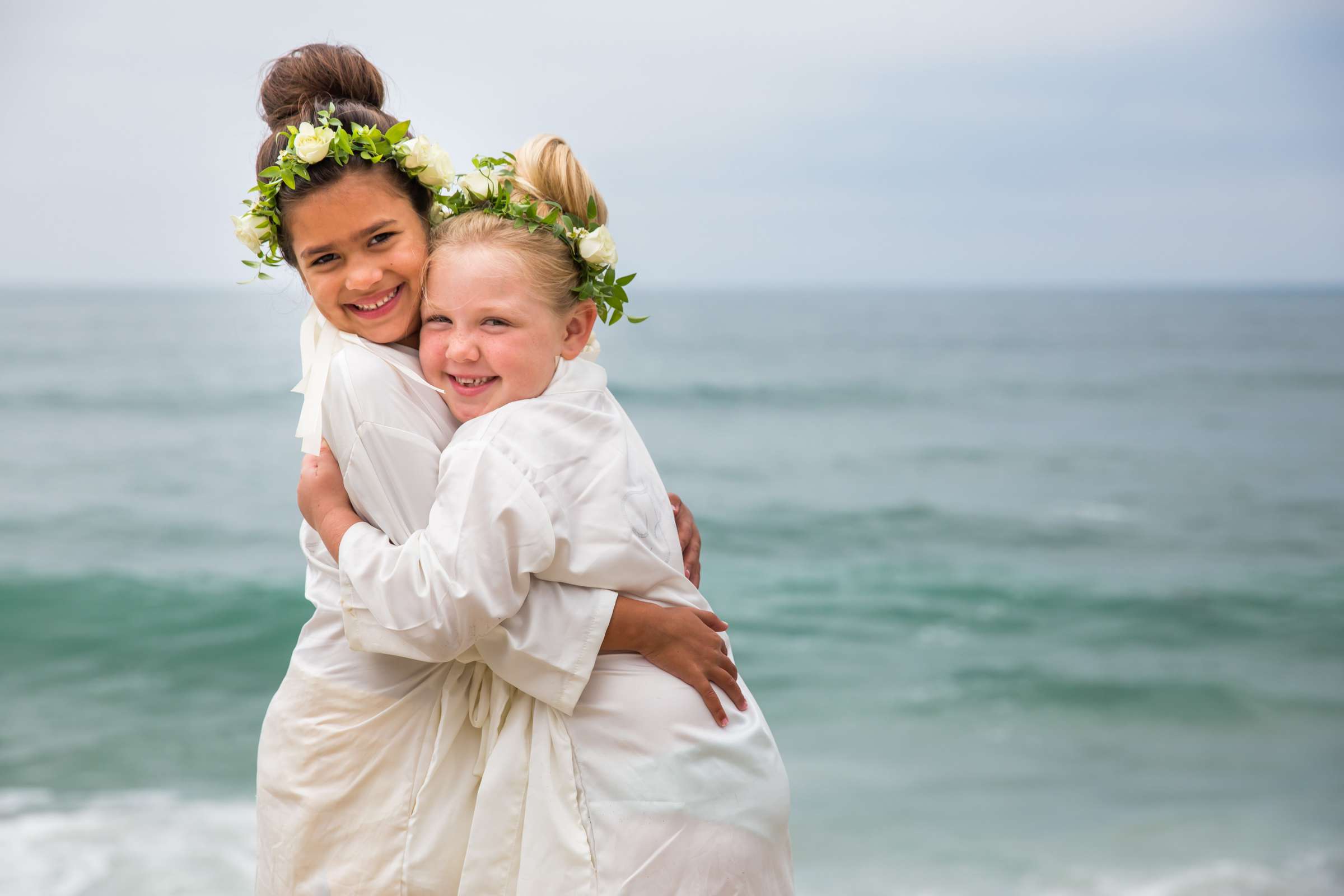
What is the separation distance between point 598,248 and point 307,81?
2.37 ft

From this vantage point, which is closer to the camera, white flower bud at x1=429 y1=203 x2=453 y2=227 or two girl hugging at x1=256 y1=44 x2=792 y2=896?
two girl hugging at x1=256 y1=44 x2=792 y2=896

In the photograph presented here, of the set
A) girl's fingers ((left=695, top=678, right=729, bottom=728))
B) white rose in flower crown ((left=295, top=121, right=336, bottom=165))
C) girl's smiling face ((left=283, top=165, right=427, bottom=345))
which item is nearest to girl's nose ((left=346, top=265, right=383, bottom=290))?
girl's smiling face ((left=283, top=165, right=427, bottom=345))

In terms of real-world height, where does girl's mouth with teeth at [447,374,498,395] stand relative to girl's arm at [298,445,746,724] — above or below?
above

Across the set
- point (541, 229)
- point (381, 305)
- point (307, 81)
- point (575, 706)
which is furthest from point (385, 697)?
point (307, 81)

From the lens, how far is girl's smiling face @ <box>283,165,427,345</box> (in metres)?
2.19

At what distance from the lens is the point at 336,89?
2377 mm

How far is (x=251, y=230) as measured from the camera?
7.50 ft

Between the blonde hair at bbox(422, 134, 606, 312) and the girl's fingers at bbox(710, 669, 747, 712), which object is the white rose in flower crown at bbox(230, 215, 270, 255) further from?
the girl's fingers at bbox(710, 669, 747, 712)

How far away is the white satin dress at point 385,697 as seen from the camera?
200 centimetres

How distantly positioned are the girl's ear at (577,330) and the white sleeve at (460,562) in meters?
0.36

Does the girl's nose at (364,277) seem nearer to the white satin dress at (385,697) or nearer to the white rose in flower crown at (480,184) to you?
the white satin dress at (385,697)

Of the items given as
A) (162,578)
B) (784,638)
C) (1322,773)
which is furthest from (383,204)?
(162,578)

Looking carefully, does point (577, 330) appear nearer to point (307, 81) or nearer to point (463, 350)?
point (463, 350)

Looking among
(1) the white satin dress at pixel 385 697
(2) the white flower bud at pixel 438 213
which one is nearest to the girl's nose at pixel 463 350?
(1) the white satin dress at pixel 385 697
